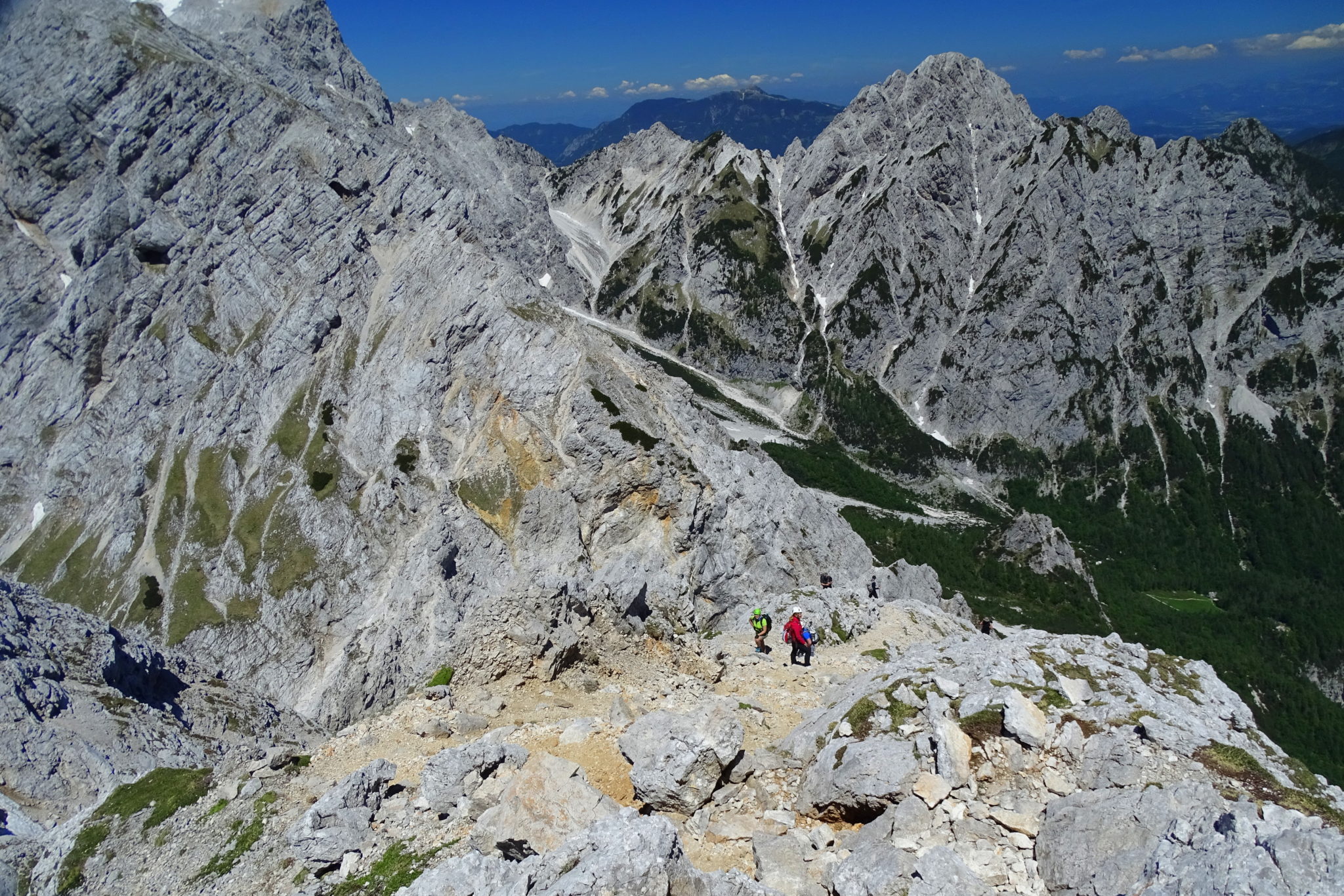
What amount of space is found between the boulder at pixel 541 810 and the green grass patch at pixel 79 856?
1357 centimetres

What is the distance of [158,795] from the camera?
75.9 ft

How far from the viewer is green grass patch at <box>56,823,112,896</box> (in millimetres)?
21062

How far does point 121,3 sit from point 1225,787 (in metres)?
199

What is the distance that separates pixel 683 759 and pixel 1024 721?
7.51m

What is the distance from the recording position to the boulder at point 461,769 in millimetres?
17297

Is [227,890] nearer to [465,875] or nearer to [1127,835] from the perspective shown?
[465,875]

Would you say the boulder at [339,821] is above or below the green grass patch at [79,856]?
above

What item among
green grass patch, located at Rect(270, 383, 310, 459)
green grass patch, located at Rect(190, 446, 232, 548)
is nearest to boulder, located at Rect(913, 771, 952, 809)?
green grass patch, located at Rect(270, 383, 310, 459)

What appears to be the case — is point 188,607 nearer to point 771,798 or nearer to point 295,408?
point 295,408

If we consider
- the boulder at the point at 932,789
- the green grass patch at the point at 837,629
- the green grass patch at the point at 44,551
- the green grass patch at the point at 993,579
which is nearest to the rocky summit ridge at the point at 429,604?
the boulder at the point at 932,789

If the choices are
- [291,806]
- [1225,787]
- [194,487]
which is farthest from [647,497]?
[194,487]

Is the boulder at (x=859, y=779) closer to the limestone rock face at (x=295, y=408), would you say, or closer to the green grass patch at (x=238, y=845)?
the limestone rock face at (x=295, y=408)

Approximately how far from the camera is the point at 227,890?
17.1m

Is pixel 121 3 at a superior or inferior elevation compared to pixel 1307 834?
superior
